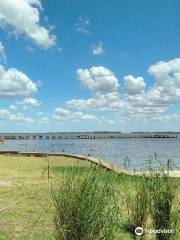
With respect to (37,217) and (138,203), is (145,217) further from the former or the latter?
(37,217)

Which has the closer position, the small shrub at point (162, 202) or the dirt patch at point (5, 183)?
the small shrub at point (162, 202)

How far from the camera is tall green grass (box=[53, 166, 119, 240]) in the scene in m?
5.26

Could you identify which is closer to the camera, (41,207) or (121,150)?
(41,207)

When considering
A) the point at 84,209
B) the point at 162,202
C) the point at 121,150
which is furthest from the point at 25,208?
the point at 121,150

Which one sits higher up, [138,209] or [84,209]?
[84,209]

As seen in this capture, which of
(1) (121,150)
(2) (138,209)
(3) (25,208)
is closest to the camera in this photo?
(2) (138,209)

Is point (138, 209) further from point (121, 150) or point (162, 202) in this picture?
point (121, 150)

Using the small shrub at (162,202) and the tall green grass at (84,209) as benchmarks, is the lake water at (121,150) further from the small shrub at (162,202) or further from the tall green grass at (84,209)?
the tall green grass at (84,209)

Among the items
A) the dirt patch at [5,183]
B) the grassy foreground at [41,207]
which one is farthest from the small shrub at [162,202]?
the dirt patch at [5,183]

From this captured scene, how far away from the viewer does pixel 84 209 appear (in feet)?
A: 17.2

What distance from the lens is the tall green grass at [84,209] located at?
5.26 m

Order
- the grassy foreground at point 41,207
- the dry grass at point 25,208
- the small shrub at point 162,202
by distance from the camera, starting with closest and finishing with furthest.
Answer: the small shrub at point 162,202 → the grassy foreground at point 41,207 → the dry grass at point 25,208

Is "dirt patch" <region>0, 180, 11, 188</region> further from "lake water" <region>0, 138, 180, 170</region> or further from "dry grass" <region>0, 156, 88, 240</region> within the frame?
"lake water" <region>0, 138, 180, 170</region>

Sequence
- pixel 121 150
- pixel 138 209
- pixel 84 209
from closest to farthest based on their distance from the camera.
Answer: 1. pixel 84 209
2. pixel 138 209
3. pixel 121 150
